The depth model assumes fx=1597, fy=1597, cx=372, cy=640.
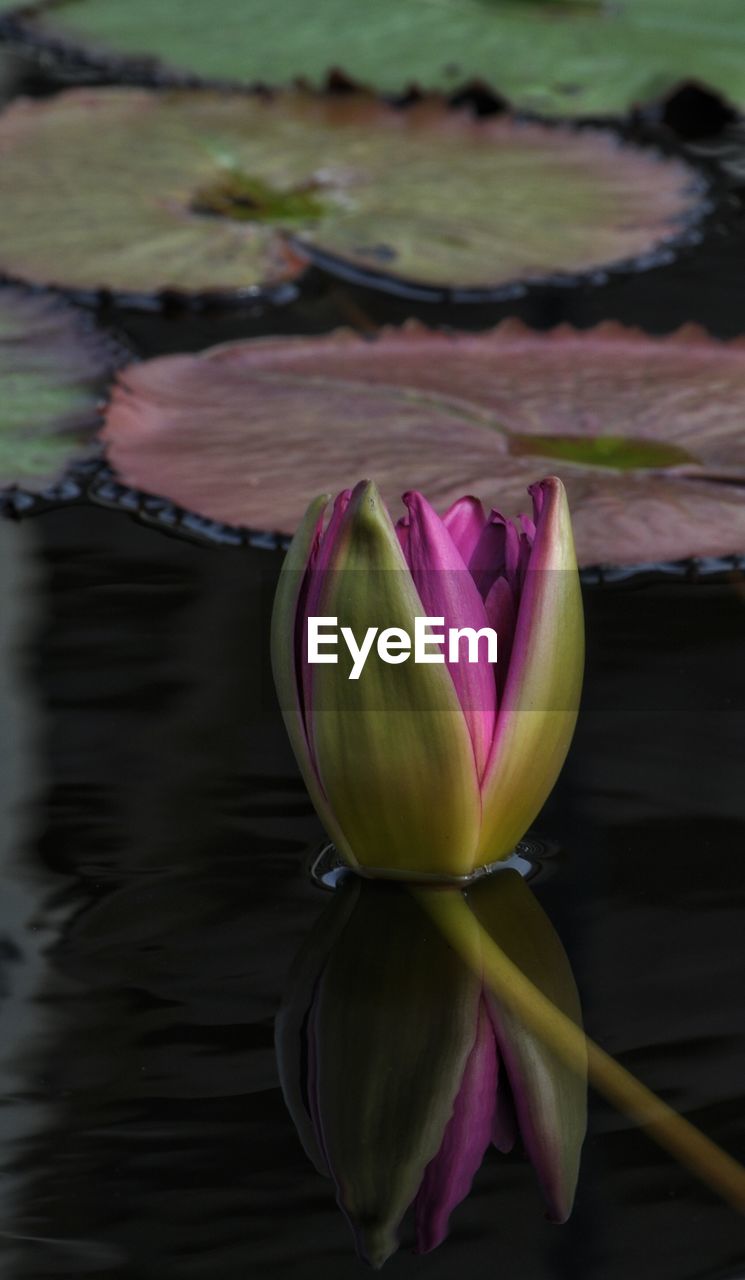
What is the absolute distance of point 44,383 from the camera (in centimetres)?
139

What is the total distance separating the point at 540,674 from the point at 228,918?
21 centimetres

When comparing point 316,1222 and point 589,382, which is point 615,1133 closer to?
point 316,1222

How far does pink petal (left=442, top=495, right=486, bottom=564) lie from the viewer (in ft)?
2.60

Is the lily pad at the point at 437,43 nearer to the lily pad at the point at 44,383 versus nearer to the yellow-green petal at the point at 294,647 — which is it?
the lily pad at the point at 44,383

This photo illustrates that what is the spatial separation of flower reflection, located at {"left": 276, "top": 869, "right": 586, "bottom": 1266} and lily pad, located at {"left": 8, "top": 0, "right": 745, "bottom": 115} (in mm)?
1507

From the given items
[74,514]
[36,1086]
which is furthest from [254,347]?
[36,1086]

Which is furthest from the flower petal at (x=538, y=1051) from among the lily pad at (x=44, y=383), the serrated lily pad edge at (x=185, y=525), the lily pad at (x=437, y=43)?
the lily pad at (x=437, y=43)

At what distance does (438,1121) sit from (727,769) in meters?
0.33

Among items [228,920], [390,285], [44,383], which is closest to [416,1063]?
[228,920]

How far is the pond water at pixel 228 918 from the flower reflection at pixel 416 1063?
0.01 m

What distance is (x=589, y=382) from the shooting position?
53.9 inches

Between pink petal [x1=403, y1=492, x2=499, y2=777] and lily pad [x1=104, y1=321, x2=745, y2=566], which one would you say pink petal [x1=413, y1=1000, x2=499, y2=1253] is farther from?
lily pad [x1=104, y1=321, x2=745, y2=566]

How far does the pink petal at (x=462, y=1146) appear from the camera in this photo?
0.64 m

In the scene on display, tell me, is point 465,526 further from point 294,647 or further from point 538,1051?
point 538,1051
